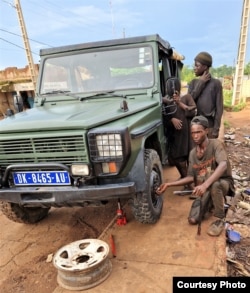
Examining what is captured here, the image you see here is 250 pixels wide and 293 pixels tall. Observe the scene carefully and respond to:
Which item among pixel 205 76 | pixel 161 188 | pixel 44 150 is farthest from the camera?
pixel 205 76

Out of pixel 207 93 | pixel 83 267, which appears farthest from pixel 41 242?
pixel 207 93

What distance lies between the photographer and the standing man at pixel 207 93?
3.81 m

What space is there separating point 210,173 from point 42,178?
1.63m

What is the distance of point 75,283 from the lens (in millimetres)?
2197

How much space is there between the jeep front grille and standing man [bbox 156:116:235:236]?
1.00m

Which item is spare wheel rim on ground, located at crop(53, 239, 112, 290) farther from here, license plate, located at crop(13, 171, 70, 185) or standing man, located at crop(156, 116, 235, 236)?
standing man, located at crop(156, 116, 235, 236)

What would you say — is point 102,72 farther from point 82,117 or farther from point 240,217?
point 240,217

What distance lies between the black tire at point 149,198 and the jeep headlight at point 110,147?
1.64 ft

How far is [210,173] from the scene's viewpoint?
2875 millimetres

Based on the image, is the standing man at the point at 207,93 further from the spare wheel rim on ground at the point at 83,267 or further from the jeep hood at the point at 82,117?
the spare wheel rim on ground at the point at 83,267

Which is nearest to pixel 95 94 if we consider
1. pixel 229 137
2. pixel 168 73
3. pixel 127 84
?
pixel 127 84

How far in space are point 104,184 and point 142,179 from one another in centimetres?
34

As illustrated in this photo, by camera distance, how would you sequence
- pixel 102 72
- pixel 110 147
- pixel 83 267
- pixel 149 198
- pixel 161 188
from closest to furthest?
pixel 83 267
pixel 110 147
pixel 149 198
pixel 161 188
pixel 102 72

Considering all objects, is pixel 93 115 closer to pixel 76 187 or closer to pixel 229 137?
pixel 76 187
